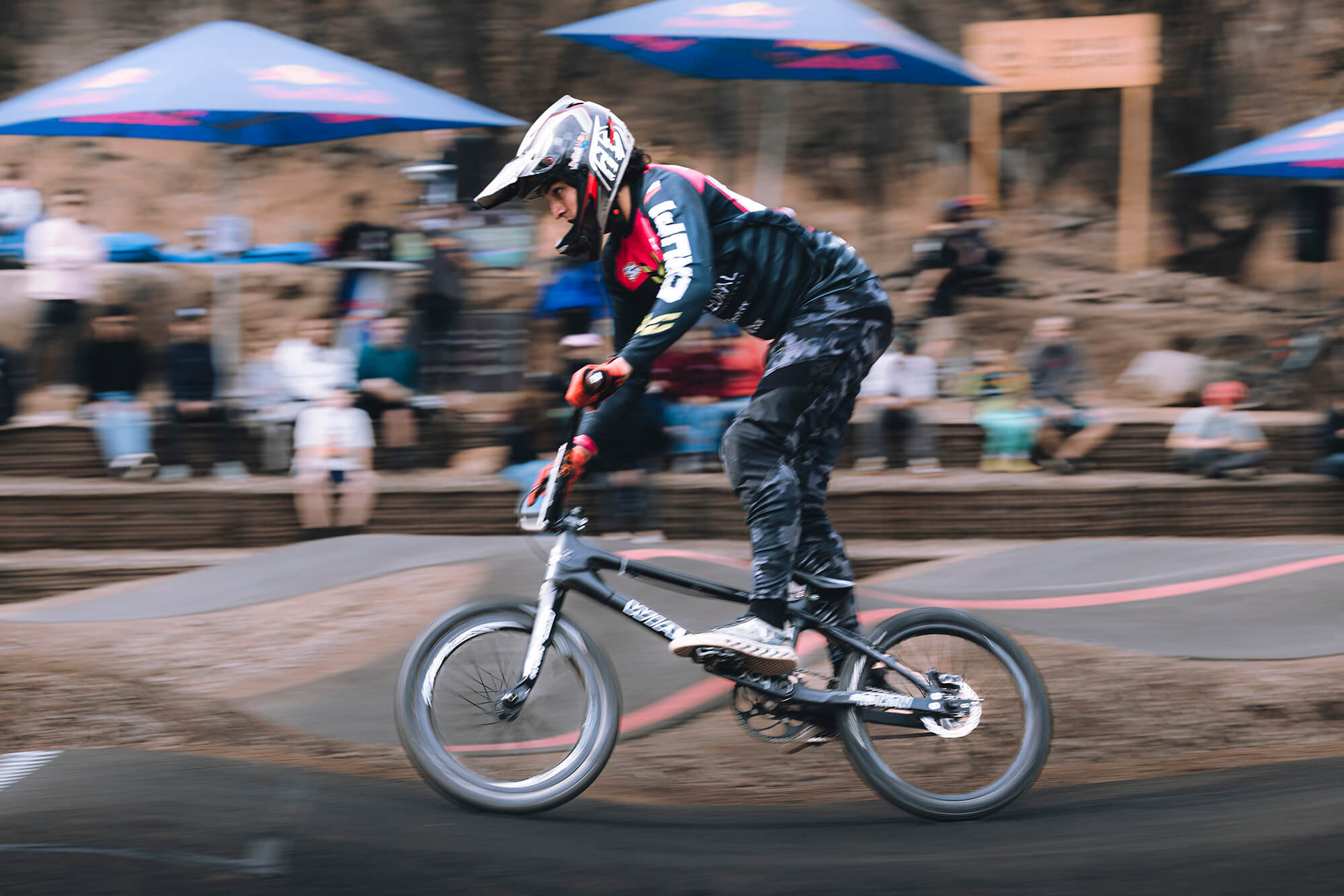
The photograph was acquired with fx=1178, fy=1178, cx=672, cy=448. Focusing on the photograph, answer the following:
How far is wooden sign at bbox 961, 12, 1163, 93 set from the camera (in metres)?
11.2

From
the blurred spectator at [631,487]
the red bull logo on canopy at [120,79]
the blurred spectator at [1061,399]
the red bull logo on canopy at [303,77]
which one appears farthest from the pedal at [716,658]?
the red bull logo on canopy at [120,79]

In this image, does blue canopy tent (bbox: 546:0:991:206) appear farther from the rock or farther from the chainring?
the chainring

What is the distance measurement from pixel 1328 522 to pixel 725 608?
587 cm

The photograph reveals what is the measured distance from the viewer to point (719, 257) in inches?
151

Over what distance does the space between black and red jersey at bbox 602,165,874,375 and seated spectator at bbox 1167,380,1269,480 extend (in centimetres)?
577

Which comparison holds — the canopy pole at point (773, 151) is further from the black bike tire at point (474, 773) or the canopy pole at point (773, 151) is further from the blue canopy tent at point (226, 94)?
the black bike tire at point (474, 773)

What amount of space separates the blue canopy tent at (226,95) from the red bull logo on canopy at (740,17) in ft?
5.72

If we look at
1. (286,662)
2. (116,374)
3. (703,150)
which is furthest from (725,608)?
(703,150)

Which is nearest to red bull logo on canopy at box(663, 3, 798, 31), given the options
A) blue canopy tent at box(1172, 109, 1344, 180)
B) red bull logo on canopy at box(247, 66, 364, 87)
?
red bull logo on canopy at box(247, 66, 364, 87)

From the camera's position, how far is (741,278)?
3869 millimetres

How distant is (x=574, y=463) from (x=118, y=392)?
5.80 m

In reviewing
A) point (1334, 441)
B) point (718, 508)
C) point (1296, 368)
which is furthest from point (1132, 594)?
point (1296, 368)

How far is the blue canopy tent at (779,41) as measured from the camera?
29.2 ft

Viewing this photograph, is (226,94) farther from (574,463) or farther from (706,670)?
(706,670)
